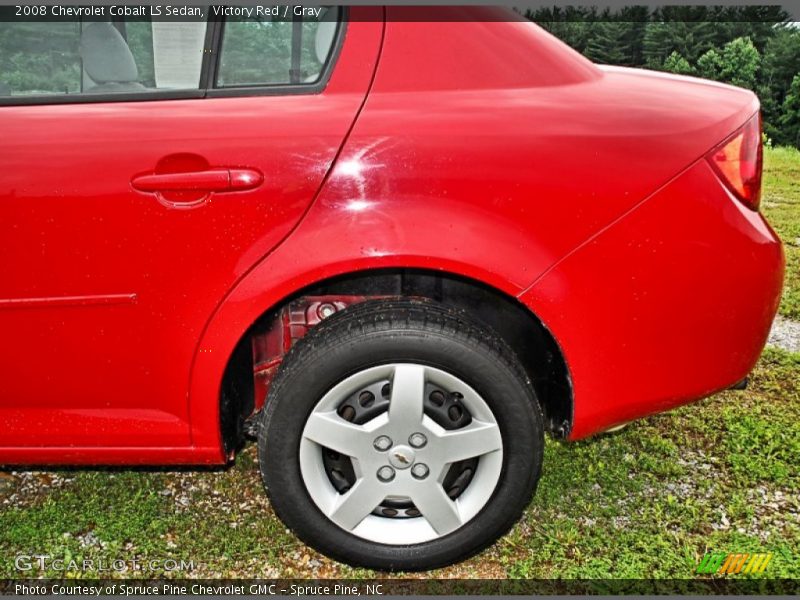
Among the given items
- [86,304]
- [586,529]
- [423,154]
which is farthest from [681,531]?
[86,304]

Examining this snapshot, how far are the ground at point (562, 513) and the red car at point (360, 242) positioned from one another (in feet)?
0.90

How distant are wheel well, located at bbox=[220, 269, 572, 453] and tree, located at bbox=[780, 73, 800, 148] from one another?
29548mm

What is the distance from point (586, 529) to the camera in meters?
2.37

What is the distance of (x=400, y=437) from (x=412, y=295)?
0.43 meters

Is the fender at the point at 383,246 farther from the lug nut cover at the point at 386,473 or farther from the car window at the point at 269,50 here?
the lug nut cover at the point at 386,473

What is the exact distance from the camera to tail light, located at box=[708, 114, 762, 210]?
1.91m

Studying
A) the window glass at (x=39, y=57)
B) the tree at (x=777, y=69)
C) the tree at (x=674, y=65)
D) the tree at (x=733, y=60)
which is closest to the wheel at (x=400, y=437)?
the window glass at (x=39, y=57)

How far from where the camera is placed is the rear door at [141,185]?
1.83 meters

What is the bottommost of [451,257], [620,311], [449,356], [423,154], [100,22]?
[449,356]

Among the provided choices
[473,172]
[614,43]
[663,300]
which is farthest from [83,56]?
[614,43]

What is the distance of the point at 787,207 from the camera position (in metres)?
7.45

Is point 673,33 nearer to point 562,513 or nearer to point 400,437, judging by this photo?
point 562,513

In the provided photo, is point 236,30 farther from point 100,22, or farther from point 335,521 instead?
point 335,521

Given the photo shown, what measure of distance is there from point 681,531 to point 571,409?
0.72 m
